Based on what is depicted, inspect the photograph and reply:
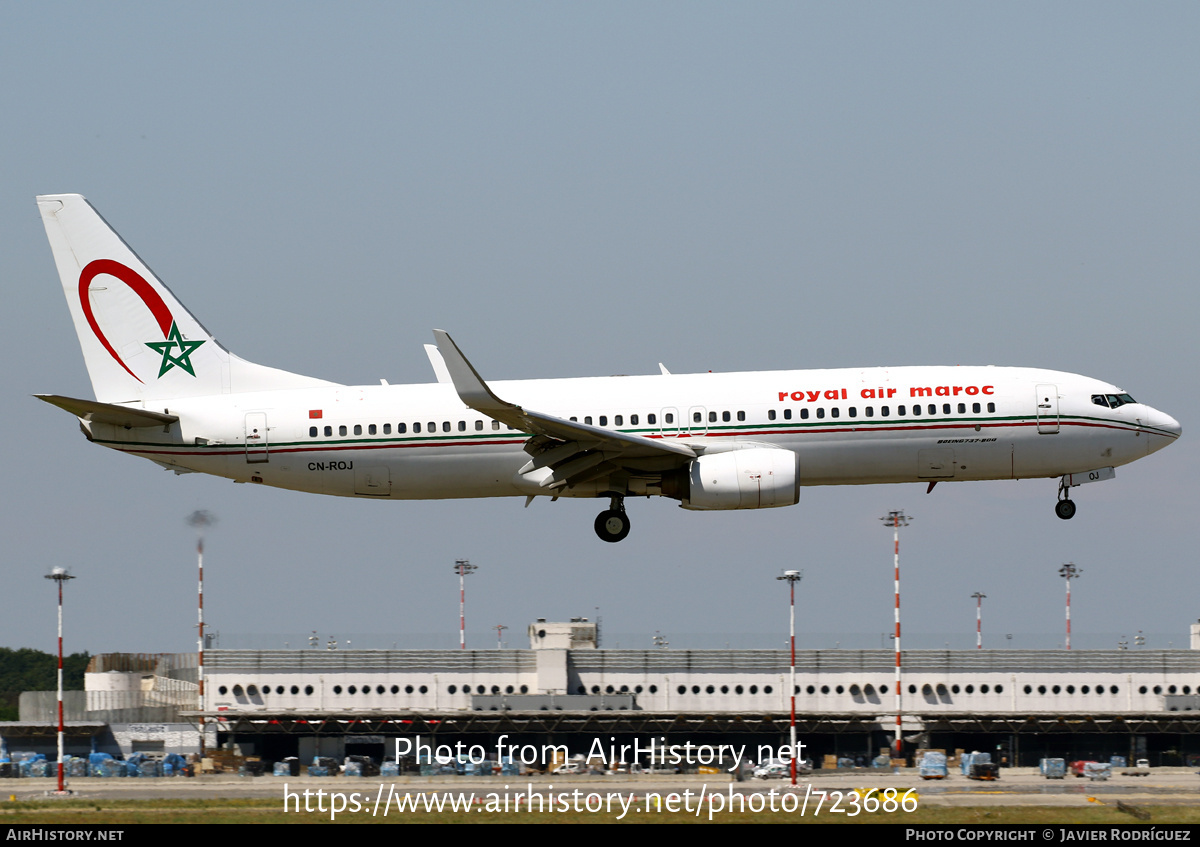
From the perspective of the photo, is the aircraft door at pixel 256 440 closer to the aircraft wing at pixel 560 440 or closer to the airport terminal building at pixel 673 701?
the aircraft wing at pixel 560 440

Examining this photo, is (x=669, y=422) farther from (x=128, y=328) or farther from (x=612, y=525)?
(x=128, y=328)

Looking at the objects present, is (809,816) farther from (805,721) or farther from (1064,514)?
(805,721)

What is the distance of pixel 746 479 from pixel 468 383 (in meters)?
8.77

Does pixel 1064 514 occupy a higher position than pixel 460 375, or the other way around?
pixel 460 375

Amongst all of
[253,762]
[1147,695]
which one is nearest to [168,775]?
[253,762]

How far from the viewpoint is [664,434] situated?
44.0 meters

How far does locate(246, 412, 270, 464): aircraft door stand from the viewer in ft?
147

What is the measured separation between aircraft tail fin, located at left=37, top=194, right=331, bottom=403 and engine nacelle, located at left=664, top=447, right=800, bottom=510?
12.7 m

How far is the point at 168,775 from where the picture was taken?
3071 inches

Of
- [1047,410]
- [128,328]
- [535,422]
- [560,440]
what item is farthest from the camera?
→ [128,328]

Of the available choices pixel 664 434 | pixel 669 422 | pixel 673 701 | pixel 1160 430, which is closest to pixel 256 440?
pixel 664 434

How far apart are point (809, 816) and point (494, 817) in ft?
32.5

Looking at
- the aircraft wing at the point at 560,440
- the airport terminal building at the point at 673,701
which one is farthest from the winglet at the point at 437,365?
the airport terminal building at the point at 673,701

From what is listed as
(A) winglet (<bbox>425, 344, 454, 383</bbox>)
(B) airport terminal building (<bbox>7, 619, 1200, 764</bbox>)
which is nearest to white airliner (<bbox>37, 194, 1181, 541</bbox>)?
(A) winglet (<bbox>425, 344, 454, 383</bbox>)
